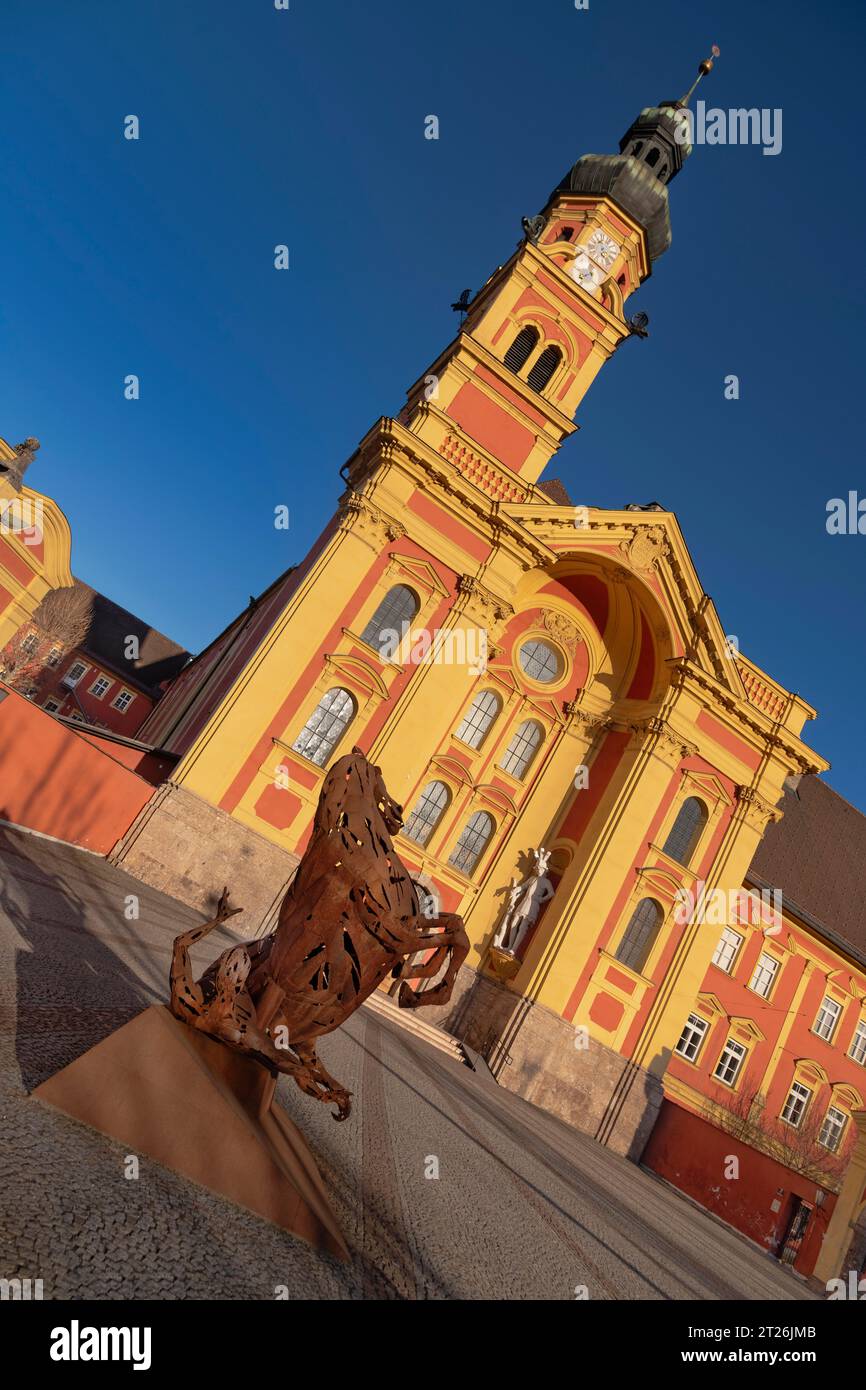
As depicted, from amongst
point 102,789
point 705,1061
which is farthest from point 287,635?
point 705,1061

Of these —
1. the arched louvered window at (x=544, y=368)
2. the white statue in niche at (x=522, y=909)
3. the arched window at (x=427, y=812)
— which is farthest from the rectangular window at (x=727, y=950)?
the arched louvered window at (x=544, y=368)

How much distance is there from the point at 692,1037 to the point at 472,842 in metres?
8.87

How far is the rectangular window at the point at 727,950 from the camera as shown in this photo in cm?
2278

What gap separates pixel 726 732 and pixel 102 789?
626 inches

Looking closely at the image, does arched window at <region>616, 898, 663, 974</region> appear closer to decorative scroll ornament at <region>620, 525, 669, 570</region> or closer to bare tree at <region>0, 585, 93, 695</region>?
decorative scroll ornament at <region>620, 525, 669, 570</region>

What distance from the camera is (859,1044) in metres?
25.5

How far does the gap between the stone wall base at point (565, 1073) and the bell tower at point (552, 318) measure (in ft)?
43.5

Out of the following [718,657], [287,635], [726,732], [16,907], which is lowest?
[16,907]

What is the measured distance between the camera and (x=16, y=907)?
710cm

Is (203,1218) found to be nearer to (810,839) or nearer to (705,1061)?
(705,1061)

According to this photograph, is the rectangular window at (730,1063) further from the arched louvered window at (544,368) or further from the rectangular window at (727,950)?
the arched louvered window at (544,368)

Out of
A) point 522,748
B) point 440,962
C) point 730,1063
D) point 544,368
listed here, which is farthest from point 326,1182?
point 544,368

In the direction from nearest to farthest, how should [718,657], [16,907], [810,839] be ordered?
[16,907]
[718,657]
[810,839]

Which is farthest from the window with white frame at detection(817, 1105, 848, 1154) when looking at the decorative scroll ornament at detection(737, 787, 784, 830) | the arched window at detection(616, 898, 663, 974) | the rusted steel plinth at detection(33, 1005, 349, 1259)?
the rusted steel plinth at detection(33, 1005, 349, 1259)
